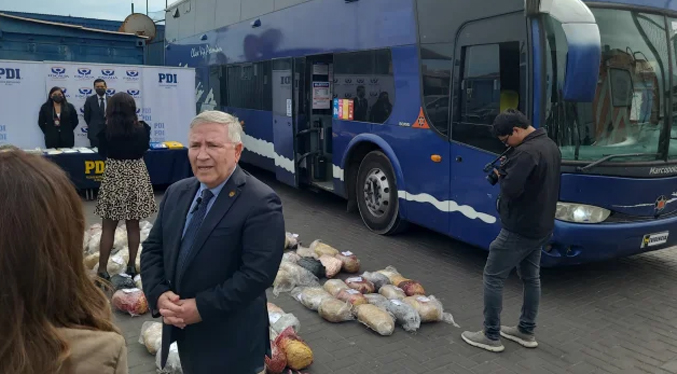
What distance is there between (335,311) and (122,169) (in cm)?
240

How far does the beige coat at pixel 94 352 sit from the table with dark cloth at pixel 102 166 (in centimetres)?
856

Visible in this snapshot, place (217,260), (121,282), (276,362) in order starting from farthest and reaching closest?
Result: (121,282) → (276,362) → (217,260)

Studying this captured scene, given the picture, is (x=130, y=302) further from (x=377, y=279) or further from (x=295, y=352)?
(x=377, y=279)

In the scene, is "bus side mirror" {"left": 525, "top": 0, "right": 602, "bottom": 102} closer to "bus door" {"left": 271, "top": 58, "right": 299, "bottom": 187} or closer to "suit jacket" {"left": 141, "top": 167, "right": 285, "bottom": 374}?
"suit jacket" {"left": 141, "top": 167, "right": 285, "bottom": 374}

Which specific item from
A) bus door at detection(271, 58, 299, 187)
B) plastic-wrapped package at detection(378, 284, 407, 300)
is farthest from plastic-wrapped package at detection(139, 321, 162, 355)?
bus door at detection(271, 58, 299, 187)

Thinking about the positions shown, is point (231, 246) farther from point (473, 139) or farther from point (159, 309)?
point (473, 139)

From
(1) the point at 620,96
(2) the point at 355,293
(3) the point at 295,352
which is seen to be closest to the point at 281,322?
(3) the point at 295,352

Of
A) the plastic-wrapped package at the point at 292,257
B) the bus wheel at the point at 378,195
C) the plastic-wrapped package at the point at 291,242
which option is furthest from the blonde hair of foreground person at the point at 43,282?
the bus wheel at the point at 378,195

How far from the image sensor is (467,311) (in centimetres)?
516

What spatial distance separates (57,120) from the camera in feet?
30.3

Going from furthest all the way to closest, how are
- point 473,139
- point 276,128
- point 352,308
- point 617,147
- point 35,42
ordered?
1. point 35,42
2. point 276,128
3. point 473,139
4. point 617,147
5. point 352,308

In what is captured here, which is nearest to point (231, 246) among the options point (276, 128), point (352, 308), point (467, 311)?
point (352, 308)

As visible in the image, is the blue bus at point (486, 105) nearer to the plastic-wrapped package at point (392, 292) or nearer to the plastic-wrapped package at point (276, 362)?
the plastic-wrapped package at point (392, 292)

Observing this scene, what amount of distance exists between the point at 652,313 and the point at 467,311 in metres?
1.73
